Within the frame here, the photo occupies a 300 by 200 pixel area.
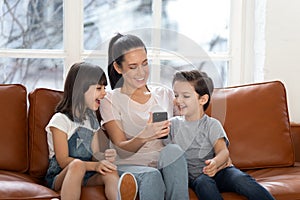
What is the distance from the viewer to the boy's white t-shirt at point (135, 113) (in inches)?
106

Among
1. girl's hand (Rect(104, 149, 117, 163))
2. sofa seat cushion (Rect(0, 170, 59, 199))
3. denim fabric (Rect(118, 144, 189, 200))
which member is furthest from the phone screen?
sofa seat cushion (Rect(0, 170, 59, 199))

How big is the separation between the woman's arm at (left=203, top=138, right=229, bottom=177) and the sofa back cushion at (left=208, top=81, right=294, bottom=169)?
0.24 metres

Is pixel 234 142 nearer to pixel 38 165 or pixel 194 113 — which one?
pixel 194 113

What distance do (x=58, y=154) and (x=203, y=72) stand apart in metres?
0.75

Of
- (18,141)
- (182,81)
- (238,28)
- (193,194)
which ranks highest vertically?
(238,28)

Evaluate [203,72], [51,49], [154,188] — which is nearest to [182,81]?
[203,72]

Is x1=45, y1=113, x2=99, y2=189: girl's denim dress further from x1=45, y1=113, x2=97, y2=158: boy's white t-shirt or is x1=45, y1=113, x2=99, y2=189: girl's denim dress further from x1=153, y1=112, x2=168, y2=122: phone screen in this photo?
x1=153, y1=112, x2=168, y2=122: phone screen

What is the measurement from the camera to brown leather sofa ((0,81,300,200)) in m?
2.82

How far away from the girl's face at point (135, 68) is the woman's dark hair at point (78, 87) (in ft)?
0.52

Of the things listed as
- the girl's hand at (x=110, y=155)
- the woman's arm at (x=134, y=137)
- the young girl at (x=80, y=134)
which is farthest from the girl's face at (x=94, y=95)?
the girl's hand at (x=110, y=155)

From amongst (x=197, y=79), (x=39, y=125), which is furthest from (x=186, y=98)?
(x=39, y=125)

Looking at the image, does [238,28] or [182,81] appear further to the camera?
[238,28]

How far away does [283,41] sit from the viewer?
3.54m

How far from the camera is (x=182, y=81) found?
269 cm
